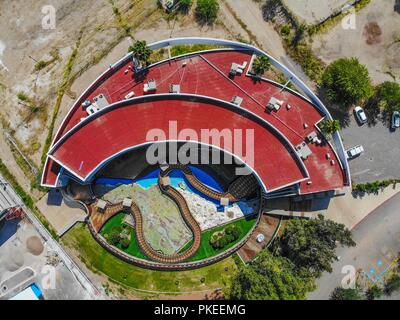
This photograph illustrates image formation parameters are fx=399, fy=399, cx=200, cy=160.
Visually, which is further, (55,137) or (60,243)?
(60,243)

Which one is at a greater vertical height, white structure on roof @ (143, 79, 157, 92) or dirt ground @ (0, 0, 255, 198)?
dirt ground @ (0, 0, 255, 198)

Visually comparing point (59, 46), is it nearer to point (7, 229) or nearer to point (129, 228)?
point (7, 229)

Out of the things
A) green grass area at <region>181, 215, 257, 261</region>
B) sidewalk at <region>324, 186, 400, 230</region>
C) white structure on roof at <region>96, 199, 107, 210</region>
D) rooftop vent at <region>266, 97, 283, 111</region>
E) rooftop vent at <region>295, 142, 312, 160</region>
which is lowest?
sidewalk at <region>324, 186, 400, 230</region>

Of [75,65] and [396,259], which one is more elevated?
[75,65]

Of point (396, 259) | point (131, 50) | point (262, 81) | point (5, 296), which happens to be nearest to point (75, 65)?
point (131, 50)

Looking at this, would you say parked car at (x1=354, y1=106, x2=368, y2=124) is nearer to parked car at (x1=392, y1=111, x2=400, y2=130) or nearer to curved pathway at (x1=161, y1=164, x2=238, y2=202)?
parked car at (x1=392, y1=111, x2=400, y2=130)

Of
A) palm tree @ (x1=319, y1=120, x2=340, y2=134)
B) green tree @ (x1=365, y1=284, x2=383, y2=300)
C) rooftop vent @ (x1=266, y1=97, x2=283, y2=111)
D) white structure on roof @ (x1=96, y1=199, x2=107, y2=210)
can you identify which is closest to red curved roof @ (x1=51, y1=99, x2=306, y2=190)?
rooftop vent @ (x1=266, y1=97, x2=283, y2=111)

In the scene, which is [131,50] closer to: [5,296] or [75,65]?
[75,65]
